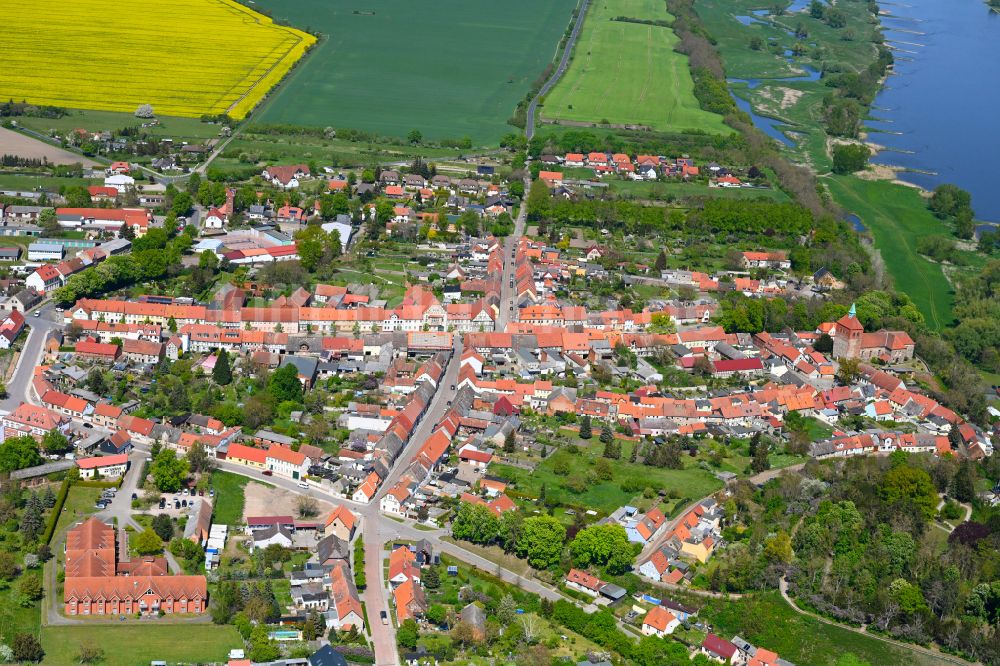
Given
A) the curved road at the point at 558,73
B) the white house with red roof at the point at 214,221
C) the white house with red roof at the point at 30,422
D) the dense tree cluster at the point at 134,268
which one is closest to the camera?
the white house with red roof at the point at 30,422

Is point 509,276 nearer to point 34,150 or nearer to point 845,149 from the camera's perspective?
point 34,150

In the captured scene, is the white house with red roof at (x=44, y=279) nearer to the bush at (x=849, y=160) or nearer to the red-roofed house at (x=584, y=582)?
the red-roofed house at (x=584, y=582)

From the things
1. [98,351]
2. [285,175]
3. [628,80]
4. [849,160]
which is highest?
[628,80]

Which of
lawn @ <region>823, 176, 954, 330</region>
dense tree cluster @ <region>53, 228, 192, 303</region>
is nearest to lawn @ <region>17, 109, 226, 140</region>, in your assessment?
dense tree cluster @ <region>53, 228, 192, 303</region>

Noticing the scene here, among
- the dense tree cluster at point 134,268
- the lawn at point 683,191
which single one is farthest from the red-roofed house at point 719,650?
the lawn at point 683,191

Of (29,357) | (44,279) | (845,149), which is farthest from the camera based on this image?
(845,149)

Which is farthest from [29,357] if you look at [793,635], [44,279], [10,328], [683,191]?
[683,191]
